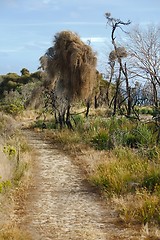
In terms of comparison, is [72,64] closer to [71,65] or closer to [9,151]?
[71,65]

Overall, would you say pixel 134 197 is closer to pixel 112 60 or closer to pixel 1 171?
pixel 1 171

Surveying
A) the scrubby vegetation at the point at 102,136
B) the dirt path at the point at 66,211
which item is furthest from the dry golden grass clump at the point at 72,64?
the dirt path at the point at 66,211

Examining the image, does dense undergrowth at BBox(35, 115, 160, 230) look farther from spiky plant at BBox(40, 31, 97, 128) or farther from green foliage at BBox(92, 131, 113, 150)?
spiky plant at BBox(40, 31, 97, 128)

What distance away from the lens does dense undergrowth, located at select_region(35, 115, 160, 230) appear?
7.20 meters

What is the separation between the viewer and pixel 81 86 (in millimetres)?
18109

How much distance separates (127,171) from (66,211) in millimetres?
2346

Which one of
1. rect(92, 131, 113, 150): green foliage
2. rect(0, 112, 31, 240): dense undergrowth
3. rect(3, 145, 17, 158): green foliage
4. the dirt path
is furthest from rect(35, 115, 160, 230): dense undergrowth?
rect(3, 145, 17, 158): green foliage

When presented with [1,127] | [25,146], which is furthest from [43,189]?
[1,127]

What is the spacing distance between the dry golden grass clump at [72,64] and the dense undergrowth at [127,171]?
7.54 ft

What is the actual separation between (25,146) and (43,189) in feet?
17.3

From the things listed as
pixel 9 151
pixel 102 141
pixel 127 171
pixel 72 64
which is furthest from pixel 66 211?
pixel 72 64

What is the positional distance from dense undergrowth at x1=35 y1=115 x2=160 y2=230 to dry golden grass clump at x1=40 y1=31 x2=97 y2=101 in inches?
90.5

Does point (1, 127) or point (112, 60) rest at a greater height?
point (112, 60)

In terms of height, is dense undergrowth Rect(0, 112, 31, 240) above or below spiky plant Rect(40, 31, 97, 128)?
below
